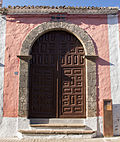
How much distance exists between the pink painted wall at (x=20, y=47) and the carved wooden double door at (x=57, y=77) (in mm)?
493

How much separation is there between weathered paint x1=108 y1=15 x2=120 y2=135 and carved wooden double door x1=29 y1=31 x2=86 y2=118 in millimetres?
960

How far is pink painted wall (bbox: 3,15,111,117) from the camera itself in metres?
5.59

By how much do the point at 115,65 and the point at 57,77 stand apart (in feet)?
6.54

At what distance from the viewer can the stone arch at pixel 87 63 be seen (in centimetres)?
548

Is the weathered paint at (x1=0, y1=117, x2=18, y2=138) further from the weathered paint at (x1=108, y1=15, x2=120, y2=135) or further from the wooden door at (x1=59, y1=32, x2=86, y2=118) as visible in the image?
the weathered paint at (x1=108, y1=15, x2=120, y2=135)

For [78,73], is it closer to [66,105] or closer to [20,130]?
[66,105]

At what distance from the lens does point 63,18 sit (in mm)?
5957

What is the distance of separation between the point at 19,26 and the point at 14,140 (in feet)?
12.2

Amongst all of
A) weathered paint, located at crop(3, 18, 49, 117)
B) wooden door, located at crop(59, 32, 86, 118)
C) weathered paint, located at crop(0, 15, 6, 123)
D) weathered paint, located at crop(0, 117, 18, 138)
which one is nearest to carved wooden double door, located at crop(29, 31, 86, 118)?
wooden door, located at crop(59, 32, 86, 118)

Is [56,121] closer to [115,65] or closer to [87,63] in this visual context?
[87,63]

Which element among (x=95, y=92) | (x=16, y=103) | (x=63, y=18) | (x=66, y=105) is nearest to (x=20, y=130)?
(x=16, y=103)

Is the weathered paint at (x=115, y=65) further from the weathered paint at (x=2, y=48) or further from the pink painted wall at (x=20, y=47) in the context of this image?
the weathered paint at (x=2, y=48)

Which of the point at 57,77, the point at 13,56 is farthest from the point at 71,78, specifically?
the point at 13,56

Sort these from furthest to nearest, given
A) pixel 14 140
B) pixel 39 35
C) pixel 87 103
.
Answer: pixel 39 35 < pixel 87 103 < pixel 14 140
